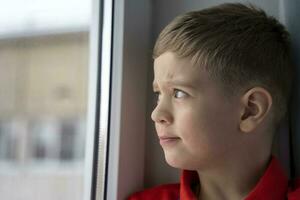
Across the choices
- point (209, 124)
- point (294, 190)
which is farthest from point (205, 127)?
point (294, 190)

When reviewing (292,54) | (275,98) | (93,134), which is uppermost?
(292,54)

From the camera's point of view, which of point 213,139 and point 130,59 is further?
point 130,59

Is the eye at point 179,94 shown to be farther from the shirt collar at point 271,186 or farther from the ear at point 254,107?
the shirt collar at point 271,186

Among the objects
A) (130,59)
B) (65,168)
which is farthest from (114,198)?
(130,59)

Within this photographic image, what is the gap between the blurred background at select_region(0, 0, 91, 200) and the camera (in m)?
0.83

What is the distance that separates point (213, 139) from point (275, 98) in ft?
0.54

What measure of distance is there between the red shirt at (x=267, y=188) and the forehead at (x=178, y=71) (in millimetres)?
250

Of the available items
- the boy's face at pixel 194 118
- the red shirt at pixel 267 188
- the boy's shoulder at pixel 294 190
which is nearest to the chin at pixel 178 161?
the boy's face at pixel 194 118

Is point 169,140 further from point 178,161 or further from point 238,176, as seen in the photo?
point 238,176

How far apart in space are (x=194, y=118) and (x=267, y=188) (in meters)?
0.22

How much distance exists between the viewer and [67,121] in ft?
3.08

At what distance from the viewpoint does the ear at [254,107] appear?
75 cm

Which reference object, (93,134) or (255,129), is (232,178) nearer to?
(255,129)

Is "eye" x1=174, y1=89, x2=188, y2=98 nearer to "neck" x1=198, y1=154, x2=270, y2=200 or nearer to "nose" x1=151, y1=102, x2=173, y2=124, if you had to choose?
"nose" x1=151, y1=102, x2=173, y2=124
